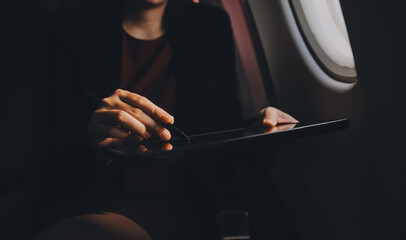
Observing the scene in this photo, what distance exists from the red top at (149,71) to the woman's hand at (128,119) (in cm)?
37

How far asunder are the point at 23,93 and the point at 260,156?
27.9 inches

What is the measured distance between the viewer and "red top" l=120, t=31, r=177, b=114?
965 millimetres

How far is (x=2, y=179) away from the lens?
796mm

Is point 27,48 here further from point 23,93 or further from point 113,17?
point 113,17

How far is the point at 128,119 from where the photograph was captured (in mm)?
523

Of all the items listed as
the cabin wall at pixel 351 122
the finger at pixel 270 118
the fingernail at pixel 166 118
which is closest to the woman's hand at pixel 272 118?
the finger at pixel 270 118

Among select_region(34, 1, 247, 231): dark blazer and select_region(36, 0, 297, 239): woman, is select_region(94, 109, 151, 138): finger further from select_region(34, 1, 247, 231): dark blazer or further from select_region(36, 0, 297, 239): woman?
select_region(34, 1, 247, 231): dark blazer

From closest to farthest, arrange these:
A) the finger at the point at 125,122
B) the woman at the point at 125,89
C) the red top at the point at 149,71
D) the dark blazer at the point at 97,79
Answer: the finger at the point at 125,122 → the woman at the point at 125,89 → the dark blazer at the point at 97,79 → the red top at the point at 149,71

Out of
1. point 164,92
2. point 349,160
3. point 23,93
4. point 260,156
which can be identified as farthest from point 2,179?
point 349,160

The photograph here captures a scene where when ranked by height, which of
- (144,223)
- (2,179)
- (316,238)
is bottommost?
(316,238)

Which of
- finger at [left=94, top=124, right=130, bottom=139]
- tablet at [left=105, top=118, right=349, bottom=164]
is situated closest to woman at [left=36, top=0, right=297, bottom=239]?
finger at [left=94, top=124, right=130, bottom=139]

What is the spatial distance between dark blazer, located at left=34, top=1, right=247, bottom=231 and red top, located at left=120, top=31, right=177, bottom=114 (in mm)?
35

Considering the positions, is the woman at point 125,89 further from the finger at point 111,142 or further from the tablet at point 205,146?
the tablet at point 205,146

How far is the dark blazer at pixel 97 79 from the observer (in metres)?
0.79
